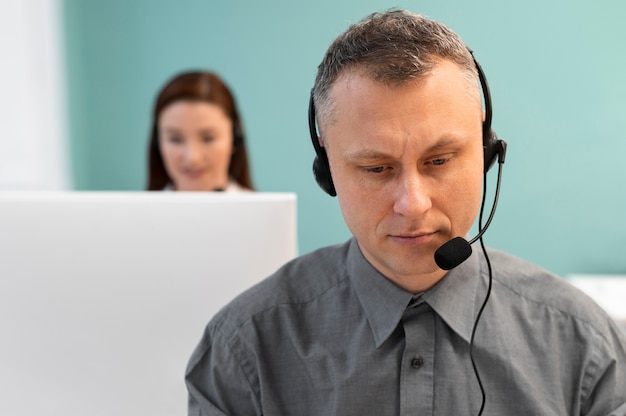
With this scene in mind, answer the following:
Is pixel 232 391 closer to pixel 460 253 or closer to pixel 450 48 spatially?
pixel 460 253

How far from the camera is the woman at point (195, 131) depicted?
2521mm

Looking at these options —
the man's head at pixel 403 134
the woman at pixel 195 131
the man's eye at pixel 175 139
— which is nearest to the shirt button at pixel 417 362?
the man's head at pixel 403 134

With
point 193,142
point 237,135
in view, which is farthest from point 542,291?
point 237,135

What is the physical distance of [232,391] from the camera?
106cm

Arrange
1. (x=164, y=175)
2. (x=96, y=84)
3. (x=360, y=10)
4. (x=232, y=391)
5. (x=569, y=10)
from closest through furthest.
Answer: (x=232, y=391) → (x=164, y=175) → (x=569, y=10) → (x=360, y=10) → (x=96, y=84)

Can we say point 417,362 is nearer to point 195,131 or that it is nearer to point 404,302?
point 404,302

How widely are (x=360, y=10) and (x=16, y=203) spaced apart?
256 cm

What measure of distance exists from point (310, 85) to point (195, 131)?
0.93 metres

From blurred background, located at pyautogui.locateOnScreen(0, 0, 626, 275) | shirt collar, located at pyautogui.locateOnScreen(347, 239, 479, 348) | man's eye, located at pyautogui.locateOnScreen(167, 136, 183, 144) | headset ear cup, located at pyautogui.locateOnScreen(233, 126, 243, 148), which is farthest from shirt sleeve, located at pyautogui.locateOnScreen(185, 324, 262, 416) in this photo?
blurred background, located at pyautogui.locateOnScreen(0, 0, 626, 275)

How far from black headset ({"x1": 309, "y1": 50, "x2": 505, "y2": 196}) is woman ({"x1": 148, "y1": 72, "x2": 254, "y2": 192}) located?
1.45 metres

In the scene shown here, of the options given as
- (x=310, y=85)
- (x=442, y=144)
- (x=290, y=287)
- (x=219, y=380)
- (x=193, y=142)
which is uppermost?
(x=310, y=85)

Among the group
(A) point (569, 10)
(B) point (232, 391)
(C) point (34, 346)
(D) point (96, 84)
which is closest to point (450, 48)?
(B) point (232, 391)

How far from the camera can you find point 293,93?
3389 millimetres

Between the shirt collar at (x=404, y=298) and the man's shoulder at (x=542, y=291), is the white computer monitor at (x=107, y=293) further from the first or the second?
the man's shoulder at (x=542, y=291)
